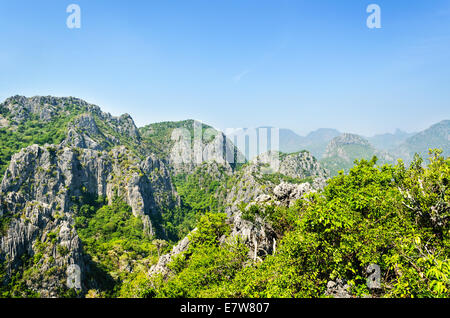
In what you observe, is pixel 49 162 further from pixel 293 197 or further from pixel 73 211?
pixel 293 197

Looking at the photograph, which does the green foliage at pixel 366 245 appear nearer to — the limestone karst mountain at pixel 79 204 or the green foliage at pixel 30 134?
the limestone karst mountain at pixel 79 204

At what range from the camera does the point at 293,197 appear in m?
45.9

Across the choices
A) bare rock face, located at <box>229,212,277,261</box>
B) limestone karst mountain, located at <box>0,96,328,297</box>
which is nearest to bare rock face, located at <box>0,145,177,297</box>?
limestone karst mountain, located at <box>0,96,328,297</box>

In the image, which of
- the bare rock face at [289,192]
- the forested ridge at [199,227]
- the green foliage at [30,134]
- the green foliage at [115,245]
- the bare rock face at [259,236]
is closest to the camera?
the forested ridge at [199,227]

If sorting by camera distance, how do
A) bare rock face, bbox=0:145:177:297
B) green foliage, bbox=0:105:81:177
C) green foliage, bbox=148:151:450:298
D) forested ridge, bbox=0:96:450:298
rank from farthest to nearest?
green foliage, bbox=0:105:81:177 < bare rock face, bbox=0:145:177:297 < forested ridge, bbox=0:96:450:298 < green foliage, bbox=148:151:450:298

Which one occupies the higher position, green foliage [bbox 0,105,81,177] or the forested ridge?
green foliage [bbox 0,105,81,177]

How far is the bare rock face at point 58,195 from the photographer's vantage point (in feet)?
245

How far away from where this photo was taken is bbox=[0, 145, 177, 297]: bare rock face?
74.6m

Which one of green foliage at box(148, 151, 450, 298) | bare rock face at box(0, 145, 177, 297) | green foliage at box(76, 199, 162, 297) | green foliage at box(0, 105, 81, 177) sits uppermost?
green foliage at box(0, 105, 81, 177)

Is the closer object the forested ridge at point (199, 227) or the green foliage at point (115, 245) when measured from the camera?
the forested ridge at point (199, 227)

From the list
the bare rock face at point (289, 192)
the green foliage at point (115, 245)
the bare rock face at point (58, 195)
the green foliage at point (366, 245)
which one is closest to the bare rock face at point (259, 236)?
the bare rock face at point (289, 192)

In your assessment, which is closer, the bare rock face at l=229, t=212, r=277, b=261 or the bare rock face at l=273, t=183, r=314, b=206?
the bare rock face at l=229, t=212, r=277, b=261

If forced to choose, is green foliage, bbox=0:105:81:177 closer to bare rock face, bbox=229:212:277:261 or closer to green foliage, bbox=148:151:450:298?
bare rock face, bbox=229:212:277:261
